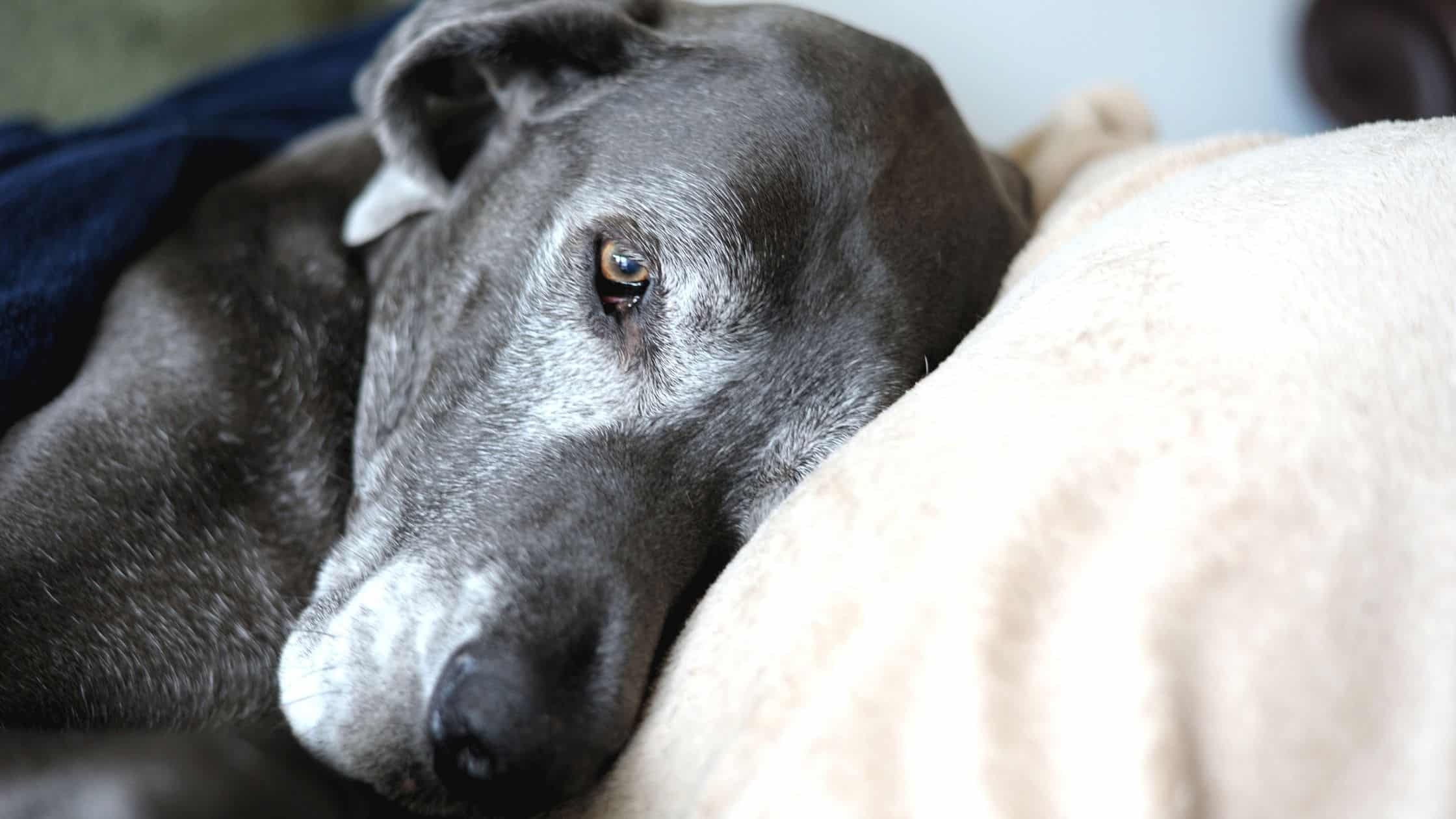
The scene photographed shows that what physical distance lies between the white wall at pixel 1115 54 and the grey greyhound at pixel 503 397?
1964mm

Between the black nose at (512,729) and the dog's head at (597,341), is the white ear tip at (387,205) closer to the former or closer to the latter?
the dog's head at (597,341)

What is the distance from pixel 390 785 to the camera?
998mm

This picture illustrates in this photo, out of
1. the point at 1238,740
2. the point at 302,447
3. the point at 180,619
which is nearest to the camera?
the point at 1238,740

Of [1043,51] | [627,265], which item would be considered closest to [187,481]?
[627,265]

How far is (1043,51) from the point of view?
130 inches

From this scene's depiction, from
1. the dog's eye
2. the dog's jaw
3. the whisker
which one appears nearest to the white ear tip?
the dog's eye

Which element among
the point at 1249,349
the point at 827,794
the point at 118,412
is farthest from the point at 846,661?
the point at 118,412

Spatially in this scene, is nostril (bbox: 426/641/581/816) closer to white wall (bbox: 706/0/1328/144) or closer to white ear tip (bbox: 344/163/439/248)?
white ear tip (bbox: 344/163/439/248)

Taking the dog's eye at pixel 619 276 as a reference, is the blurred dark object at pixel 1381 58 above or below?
above

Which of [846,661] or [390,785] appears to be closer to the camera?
[846,661]

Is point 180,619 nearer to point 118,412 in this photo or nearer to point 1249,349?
point 118,412

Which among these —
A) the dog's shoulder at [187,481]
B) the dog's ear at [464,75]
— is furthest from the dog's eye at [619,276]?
the dog's shoulder at [187,481]

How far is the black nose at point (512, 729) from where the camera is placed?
92 centimetres

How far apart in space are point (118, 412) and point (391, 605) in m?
0.52
